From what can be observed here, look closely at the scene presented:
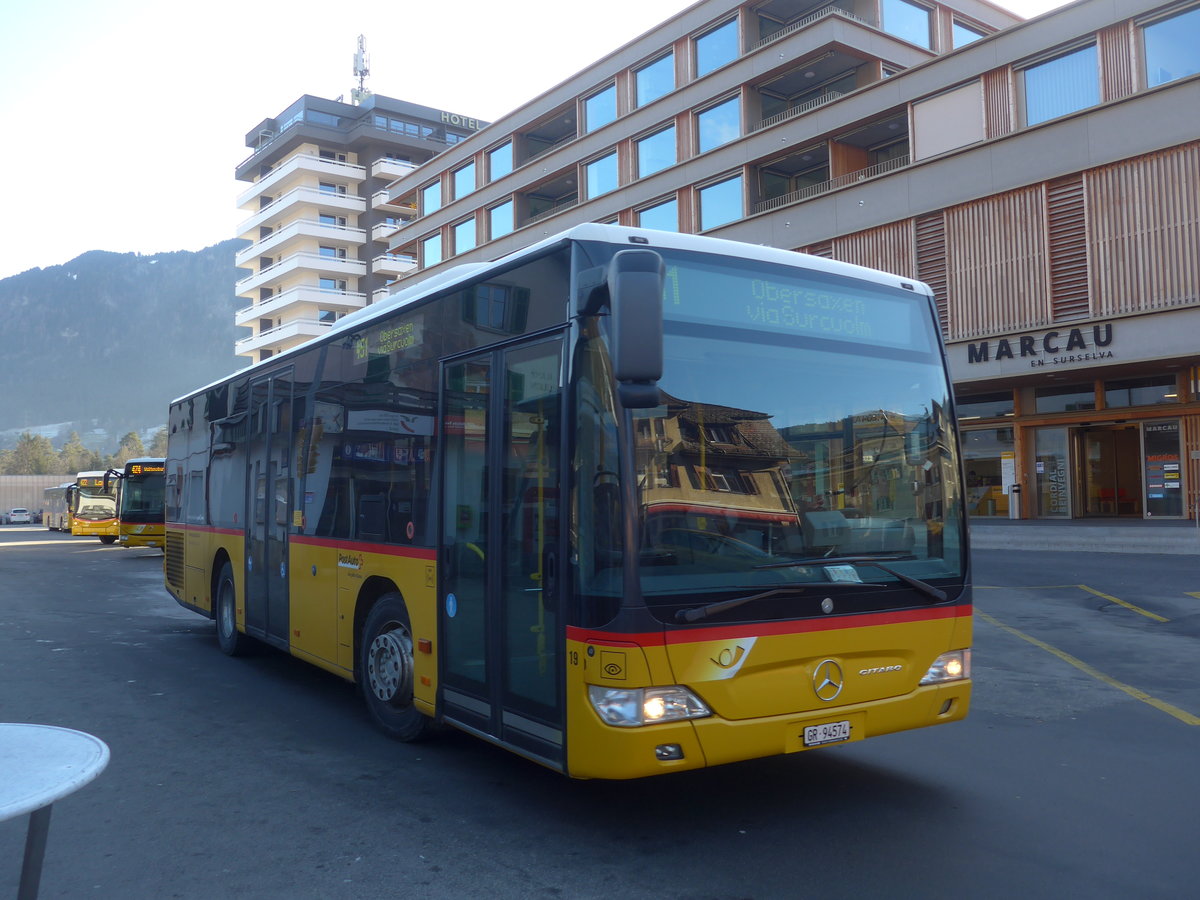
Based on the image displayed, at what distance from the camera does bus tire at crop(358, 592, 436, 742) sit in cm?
655

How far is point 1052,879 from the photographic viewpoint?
431 centimetres

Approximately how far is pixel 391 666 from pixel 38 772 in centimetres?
363

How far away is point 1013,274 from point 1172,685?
782 inches

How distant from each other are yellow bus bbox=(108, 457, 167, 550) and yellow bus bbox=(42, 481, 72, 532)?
25.1 metres

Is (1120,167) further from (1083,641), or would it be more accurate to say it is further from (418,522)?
(418,522)

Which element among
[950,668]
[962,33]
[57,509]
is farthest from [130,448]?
[950,668]

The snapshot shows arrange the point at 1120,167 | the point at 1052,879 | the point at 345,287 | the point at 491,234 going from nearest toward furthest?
the point at 1052,879
the point at 1120,167
the point at 491,234
the point at 345,287

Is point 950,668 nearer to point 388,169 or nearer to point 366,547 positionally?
point 366,547

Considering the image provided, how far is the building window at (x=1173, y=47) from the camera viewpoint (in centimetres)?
2334

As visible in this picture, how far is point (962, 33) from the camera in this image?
3603 centimetres

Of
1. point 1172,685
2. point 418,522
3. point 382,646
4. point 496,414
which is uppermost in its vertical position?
point 496,414

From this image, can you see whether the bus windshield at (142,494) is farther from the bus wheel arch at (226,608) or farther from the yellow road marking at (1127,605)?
the yellow road marking at (1127,605)

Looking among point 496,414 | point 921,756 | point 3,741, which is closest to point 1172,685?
point 921,756

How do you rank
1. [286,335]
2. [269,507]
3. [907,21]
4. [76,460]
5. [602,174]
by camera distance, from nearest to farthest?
[269,507] < [907,21] < [602,174] < [286,335] < [76,460]
